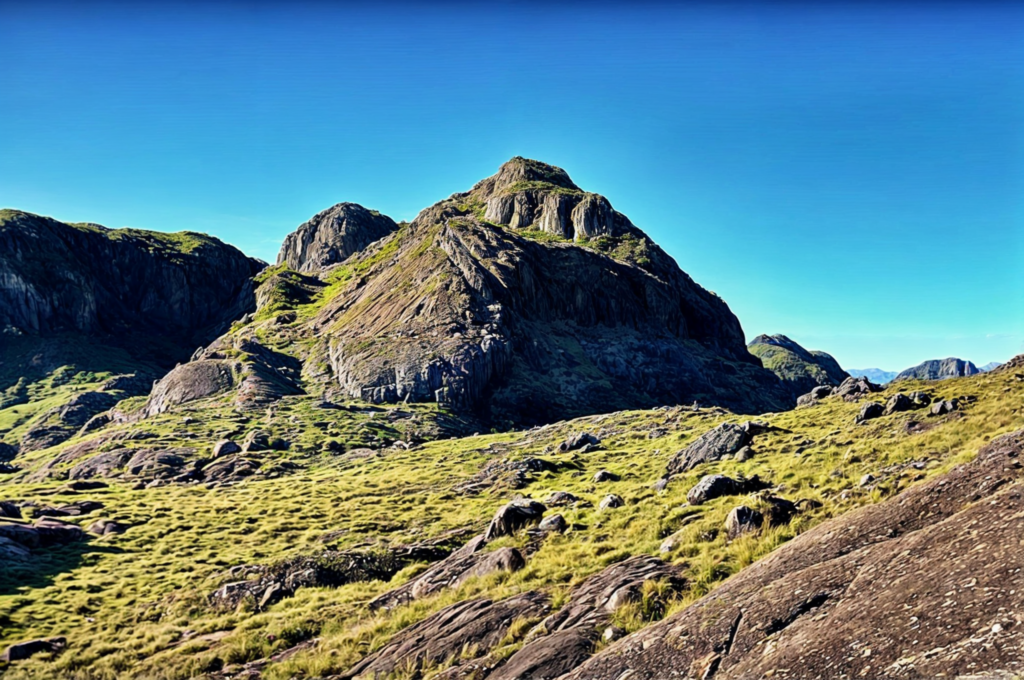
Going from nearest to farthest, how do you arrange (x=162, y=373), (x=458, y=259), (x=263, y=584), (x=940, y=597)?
(x=940, y=597)
(x=263, y=584)
(x=458, y=259)
(x=162, y=373)

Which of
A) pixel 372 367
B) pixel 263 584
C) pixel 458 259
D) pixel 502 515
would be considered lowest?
pixel 263 584

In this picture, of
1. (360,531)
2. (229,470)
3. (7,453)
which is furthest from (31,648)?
(7,453)

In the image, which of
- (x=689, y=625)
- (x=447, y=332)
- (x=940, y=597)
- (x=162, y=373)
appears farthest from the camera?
(x=162, y=373)

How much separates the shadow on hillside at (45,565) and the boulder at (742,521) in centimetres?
4141

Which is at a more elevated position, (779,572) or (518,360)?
(518,360)

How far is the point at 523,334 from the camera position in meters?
144

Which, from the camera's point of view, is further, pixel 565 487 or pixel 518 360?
pixel 518 360

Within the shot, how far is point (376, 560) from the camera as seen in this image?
116 feet

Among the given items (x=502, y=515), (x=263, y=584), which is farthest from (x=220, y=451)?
(x=502, y=515)

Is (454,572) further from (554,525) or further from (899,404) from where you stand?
(899,404)

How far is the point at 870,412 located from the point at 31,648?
48465 millimetres

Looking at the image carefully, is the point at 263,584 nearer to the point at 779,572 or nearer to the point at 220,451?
the point at 779,572

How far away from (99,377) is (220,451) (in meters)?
118

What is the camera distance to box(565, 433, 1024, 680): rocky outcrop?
29.8ft
